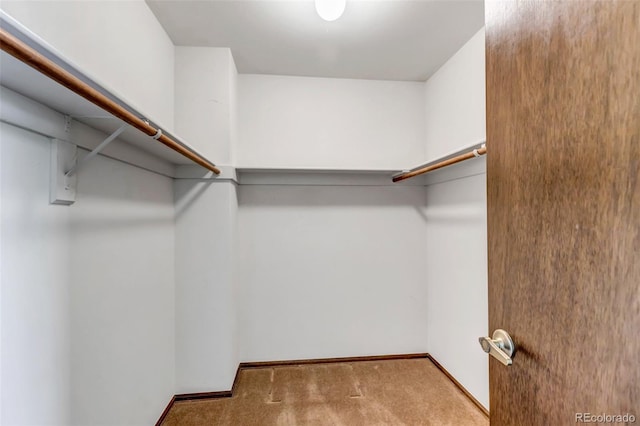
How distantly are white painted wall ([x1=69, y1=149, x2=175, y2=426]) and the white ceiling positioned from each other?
3.39 feet

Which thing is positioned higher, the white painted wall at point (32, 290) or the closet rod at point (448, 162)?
the closet rod at point (448, 162)

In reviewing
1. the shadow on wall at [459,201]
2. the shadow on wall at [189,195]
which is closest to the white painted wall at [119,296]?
the shadow on wall at [189,195]

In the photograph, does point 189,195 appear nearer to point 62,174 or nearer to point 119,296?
point 119,296

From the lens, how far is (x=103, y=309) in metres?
1.28

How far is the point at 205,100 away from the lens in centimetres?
217

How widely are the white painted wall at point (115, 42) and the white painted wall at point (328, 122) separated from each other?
26.7 inches

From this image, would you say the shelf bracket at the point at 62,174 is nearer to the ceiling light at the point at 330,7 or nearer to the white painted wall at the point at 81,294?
the white painted wall at the point at 81,294

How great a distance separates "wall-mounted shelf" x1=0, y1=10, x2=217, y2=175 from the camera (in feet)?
1.95

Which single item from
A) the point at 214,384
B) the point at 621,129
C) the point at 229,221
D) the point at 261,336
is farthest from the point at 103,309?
the point at 621,129

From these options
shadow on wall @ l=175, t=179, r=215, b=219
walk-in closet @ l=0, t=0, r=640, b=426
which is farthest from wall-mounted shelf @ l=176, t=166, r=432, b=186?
shadow on wall @ l=175, t=179, r=215, b=219

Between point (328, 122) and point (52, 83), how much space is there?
204cm

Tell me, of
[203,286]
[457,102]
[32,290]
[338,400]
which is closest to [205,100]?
[203,286]

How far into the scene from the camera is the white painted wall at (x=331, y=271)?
254 cm

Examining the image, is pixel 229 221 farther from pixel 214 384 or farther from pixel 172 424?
pixel 172 424
